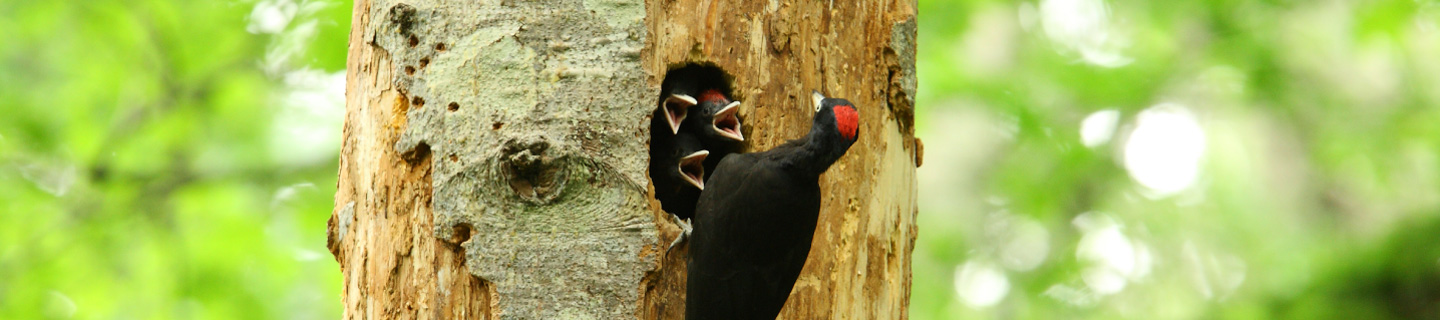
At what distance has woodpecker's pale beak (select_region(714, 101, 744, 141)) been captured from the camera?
9.93 feet

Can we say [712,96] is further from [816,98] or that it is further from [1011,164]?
[1011,164]

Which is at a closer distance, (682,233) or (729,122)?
(682,233)

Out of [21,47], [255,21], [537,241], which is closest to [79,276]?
[21,47]

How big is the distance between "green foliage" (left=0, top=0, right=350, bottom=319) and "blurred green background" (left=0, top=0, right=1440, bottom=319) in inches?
0.5

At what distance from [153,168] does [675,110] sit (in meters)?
4.66

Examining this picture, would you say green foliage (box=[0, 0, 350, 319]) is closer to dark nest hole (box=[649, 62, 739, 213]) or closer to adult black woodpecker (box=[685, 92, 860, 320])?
dark nest hole (box=[649, 62, 739, 213])

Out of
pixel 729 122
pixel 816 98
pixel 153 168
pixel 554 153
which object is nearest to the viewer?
pixel 554 153

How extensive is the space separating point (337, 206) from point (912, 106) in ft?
6.02

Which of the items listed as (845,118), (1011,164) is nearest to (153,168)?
(845,118)

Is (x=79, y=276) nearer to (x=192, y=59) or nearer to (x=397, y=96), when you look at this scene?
(x=192, y=59)

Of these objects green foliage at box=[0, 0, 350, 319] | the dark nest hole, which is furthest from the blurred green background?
the dark nest hole

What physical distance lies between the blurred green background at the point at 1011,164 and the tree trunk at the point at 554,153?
3459 millimetres

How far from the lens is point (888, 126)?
3293 mm

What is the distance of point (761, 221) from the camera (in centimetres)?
316
